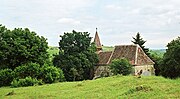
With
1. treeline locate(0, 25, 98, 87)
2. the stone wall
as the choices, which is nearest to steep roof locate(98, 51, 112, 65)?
the stone wall

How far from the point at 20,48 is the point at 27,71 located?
10.2 ft

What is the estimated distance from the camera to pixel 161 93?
12.3 metres

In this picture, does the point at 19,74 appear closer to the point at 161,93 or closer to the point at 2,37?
the point at 2,37

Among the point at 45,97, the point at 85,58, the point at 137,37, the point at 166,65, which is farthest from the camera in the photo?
the point at 137,37

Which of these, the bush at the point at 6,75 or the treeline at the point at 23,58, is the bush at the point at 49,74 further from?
the bush at the point at 6,75

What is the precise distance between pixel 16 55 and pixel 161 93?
25.4m

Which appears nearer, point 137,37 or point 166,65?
point 166,65

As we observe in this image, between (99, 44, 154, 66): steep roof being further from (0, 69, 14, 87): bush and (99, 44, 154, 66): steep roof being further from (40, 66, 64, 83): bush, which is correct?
(0, 69, 14, 87): bush

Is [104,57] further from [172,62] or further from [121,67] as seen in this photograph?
[172,62]

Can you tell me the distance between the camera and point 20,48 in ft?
112

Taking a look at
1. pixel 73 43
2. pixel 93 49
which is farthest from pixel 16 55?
pixel 93 49

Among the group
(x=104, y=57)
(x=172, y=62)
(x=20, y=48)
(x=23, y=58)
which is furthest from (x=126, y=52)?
(x=20, y=48)

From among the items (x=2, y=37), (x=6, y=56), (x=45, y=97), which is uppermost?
(x=2, y=37)

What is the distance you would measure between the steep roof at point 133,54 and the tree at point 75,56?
4.98 m
